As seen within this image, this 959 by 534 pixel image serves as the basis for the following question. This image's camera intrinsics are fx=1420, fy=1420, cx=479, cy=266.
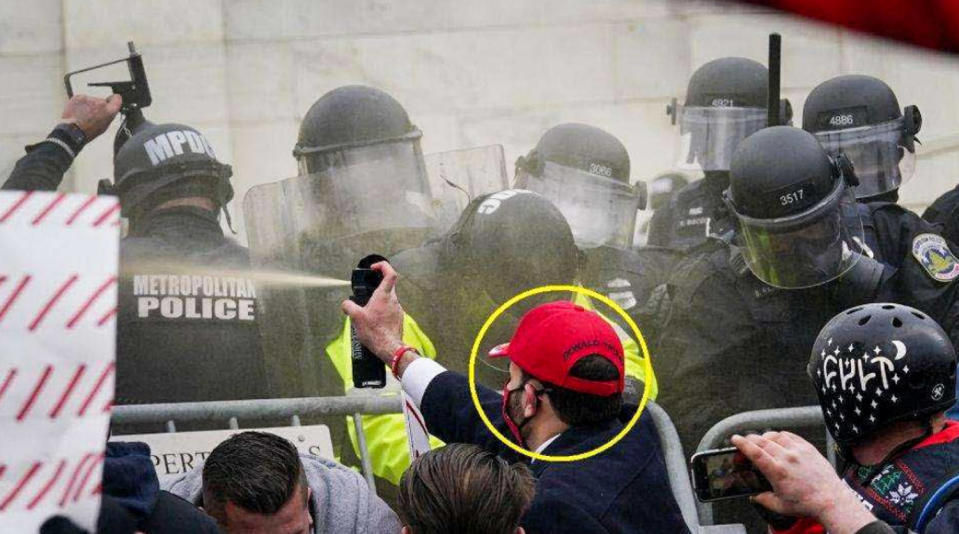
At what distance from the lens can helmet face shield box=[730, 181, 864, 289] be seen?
4.65 metres

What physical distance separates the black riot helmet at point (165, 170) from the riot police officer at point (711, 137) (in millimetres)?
1523

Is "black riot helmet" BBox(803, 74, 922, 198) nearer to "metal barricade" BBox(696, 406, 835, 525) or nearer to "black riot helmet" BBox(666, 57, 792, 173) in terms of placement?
"black riot helmet" BBox(666, 57, 792, 173)

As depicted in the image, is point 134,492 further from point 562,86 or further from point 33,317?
point 562,86

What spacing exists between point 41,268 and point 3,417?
0.61 ft

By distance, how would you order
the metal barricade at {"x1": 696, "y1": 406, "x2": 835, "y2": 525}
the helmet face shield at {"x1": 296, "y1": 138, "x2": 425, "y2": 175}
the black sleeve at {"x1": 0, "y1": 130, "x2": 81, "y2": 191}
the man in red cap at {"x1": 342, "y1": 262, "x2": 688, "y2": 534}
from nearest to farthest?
1. the man in red cap at {"x1": 342, "y1": 262, "x2": 688, "y2": 534}
2. the black sleeve at {"x1": 0, "y1": 130, "x2": 81, "y2": 191}
3. the metal barricade at {"x1": 696, "y1": 406, "x2": 835, "y2": 525}
4. the helmet face shield at {"x1": 296, "y1": 138, "x2": 425, "y2": 175}

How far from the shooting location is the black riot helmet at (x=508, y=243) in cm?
461

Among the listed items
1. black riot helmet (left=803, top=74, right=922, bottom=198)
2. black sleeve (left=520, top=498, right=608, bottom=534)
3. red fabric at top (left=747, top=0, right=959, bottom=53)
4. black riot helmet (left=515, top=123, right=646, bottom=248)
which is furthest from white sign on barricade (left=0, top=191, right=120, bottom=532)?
black riot helmet (left=803, top=74, right=922, bottom=198)

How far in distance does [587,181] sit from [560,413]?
187 cm

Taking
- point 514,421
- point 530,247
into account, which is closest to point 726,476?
point 514,421

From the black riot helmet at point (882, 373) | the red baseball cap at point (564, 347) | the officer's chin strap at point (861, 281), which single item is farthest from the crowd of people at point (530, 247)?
the black riot helmet at point (882, 373)

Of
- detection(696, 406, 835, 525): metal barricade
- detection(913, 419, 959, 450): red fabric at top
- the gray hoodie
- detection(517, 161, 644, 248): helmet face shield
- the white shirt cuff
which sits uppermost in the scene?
detection(517, 161, 644, 248): helmet face shield

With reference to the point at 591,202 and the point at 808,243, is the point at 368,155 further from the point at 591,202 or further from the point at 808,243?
the point at 808,243

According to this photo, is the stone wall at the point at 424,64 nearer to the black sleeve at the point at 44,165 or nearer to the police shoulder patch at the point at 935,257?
the black sleeve at the point at 44,165

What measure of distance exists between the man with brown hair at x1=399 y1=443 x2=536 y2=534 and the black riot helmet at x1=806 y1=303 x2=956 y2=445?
701 millimetres
